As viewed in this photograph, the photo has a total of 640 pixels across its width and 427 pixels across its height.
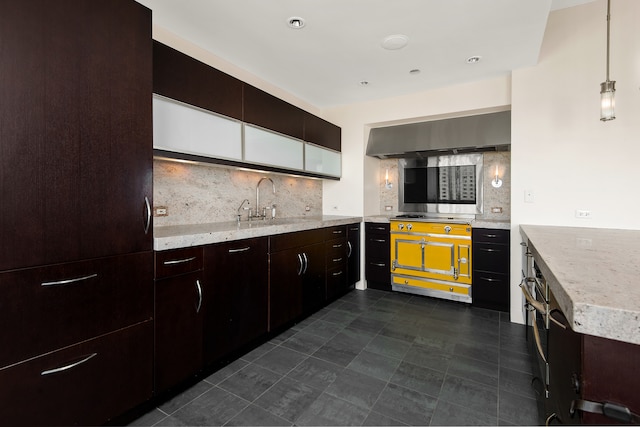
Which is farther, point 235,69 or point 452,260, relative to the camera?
point 452,260

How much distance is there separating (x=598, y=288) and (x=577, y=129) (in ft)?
8.87

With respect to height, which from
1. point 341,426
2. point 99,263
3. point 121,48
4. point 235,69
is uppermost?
point 235,69

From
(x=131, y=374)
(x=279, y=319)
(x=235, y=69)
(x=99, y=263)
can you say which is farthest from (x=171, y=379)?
(x=235, y=69)

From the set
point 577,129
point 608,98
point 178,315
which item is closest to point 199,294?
point 178,315

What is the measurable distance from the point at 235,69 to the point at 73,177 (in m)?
2.18

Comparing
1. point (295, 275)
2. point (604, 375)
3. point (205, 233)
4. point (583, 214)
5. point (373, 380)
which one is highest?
point (583, 214)

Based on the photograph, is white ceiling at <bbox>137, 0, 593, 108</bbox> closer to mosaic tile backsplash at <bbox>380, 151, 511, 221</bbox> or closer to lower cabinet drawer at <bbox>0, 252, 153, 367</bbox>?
mosaic tile backsplash at <bbox>380, 151, 511, 221</bbox>

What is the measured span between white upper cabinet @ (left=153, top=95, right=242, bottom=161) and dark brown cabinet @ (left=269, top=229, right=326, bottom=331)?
87cm

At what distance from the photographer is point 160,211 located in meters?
2.43

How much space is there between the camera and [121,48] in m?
1.54

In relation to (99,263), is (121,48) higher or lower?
higher

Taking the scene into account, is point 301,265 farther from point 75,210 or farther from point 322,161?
point 75,210

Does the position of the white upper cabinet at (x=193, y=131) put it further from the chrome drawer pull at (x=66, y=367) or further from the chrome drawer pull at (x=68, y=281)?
the chrome drawer pull at (x=66, y=367)

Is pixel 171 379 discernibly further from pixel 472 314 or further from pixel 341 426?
pixel 472 314
